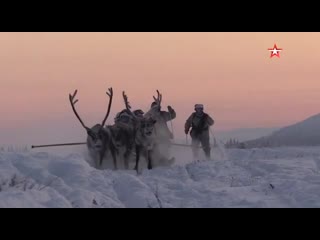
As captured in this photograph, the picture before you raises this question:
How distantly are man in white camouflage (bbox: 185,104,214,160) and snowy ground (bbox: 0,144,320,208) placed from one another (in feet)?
11.9

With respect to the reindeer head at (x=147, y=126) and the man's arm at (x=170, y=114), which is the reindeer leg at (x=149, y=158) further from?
the man's arm at (x=170, y=114)

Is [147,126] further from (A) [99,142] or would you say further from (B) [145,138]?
(A) [99,142]

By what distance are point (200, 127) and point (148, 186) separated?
6.74 m

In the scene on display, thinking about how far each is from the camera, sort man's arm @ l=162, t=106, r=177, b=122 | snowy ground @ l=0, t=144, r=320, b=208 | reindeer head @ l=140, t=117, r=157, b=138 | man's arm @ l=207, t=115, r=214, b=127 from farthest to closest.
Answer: man's arm @ l=207, t=115, r=214, b=127, man's arm @ l=162, t=106, r=177, b=122, reindeer head @ l=140, t=117, r=157, b=138, snowy ground @ l=0, t=144, r=320, b=208

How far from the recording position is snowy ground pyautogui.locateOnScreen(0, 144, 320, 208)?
32.4ft

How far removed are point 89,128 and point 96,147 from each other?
48 centimetres

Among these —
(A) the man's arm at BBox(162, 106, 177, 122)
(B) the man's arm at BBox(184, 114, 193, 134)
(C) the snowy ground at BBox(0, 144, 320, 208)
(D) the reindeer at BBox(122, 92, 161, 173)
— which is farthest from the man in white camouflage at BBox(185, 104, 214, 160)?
(C) the snowy ground at BBox(0, 144, 320, 208)

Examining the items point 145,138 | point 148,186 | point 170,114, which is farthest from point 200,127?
point 148,186

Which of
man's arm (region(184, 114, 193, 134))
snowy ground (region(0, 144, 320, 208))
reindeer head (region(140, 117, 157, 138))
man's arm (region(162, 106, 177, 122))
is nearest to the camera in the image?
snowy ground (region(0, 144, 320, 208))

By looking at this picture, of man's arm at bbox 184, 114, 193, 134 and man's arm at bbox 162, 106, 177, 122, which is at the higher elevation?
man's arm at bbox 162, 106, 177, 122

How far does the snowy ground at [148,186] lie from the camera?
32.4ft

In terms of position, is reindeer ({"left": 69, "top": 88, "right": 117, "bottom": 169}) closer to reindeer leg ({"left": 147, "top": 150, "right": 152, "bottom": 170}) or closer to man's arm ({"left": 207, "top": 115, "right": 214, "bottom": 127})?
reindeer leg ({"left": 147, "top": 150, "right": 152, "bottom": 170})

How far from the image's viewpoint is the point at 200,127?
1853cm
